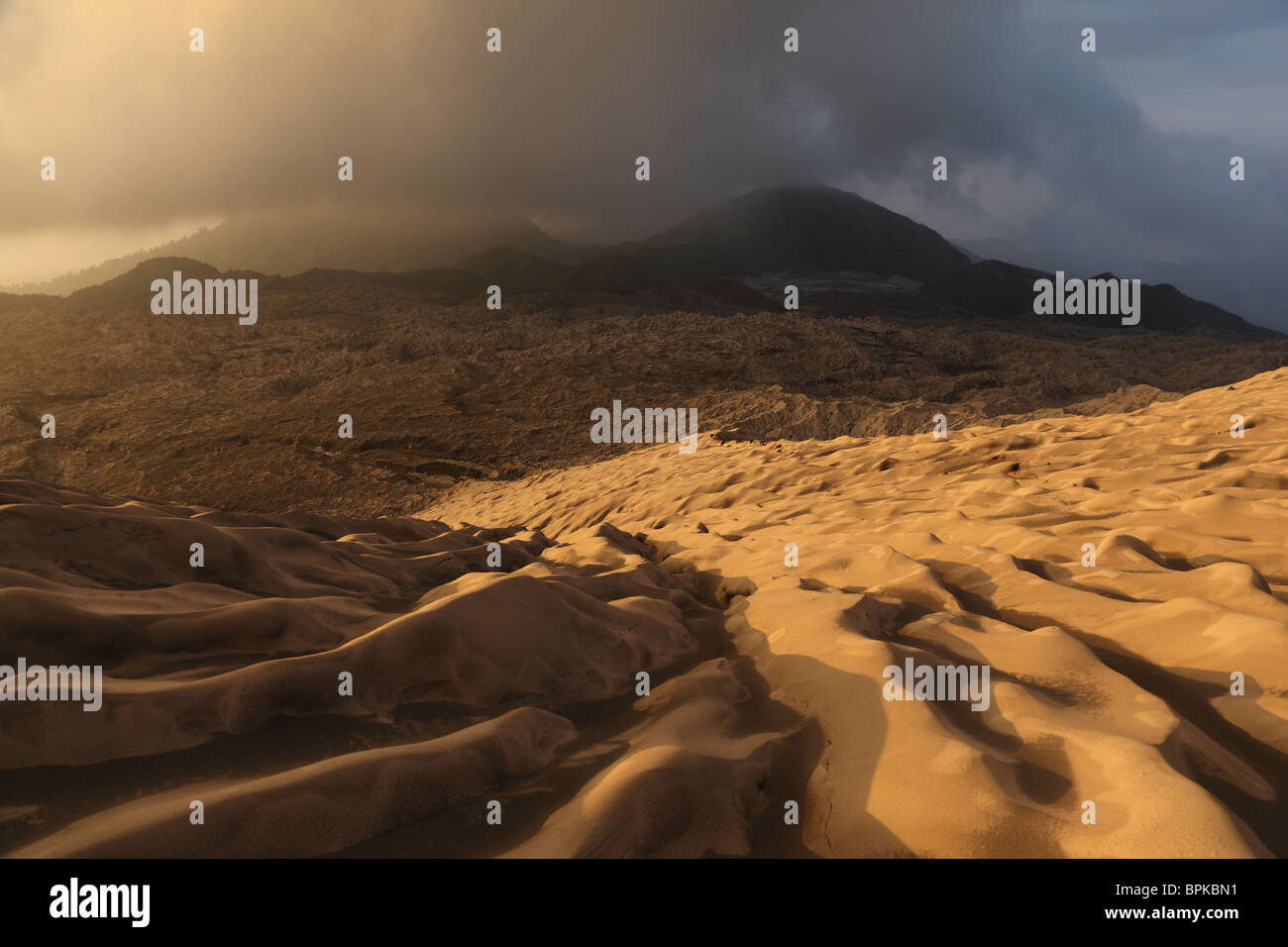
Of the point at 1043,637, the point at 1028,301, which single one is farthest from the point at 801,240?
the point at 1043,637

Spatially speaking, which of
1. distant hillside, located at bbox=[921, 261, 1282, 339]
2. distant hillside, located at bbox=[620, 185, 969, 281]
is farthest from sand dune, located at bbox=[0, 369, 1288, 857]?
distant hillside, located at bbox=[620, 185, 969, 281]

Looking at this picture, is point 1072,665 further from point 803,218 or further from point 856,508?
point 803,218

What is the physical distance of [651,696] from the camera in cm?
216

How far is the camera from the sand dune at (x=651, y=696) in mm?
1392

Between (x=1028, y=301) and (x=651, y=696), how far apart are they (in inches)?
1870

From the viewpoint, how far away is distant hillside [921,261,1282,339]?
36.7m

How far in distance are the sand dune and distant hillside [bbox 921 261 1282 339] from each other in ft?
117

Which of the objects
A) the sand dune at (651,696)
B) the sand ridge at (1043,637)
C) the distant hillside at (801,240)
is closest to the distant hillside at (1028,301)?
the distant hillside at (801,240)

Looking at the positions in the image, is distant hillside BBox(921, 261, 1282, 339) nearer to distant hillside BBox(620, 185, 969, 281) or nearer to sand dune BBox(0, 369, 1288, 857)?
distant hillside BBox(620, 185, 969, 281)

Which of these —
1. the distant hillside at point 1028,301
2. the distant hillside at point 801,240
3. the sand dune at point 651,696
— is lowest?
the sand dune at point 651,696

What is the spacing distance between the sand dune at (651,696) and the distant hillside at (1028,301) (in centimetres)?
3578

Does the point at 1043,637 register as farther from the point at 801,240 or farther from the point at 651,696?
the point at 801,240

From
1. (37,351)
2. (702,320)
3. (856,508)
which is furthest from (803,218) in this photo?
(856,508)

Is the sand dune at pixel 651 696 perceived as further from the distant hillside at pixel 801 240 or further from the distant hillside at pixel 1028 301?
the distant hillside at pixel 801 240
